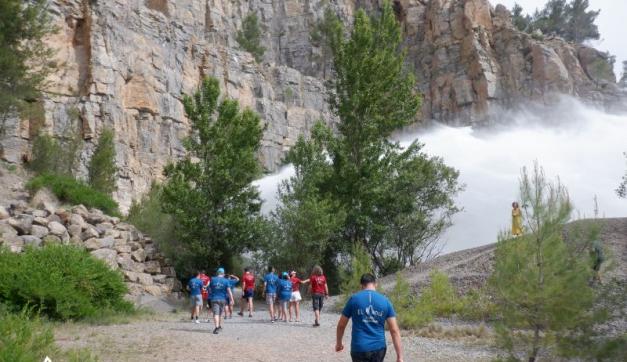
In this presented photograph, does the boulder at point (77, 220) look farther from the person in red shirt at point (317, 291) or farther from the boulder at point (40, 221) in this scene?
the person in red shirt at point (317, 291)

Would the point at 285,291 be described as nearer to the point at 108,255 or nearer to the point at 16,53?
the point at 108,255

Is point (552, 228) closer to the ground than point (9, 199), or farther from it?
closer to the ground

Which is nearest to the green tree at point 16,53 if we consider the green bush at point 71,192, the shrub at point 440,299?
the green bush at point 71,192

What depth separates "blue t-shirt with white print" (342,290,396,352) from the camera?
5.89 metres

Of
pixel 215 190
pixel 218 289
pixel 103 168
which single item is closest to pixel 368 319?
pixel 218 289

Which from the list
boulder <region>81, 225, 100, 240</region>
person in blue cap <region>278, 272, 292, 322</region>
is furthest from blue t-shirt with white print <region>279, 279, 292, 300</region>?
boulder <region>81, 225, 100, 240</region>

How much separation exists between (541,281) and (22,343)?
294 inches

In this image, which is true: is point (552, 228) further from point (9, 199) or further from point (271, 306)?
point (9, 199)

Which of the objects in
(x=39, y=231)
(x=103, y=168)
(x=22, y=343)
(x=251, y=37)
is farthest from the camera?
(x=251, y=37)

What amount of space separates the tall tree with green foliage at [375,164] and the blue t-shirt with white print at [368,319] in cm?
1857

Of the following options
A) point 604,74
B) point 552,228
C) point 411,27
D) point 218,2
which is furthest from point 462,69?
point 552,228

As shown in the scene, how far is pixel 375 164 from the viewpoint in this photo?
25.6 meters

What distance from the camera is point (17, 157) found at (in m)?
34.6

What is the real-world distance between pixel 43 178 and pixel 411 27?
62088 mm
